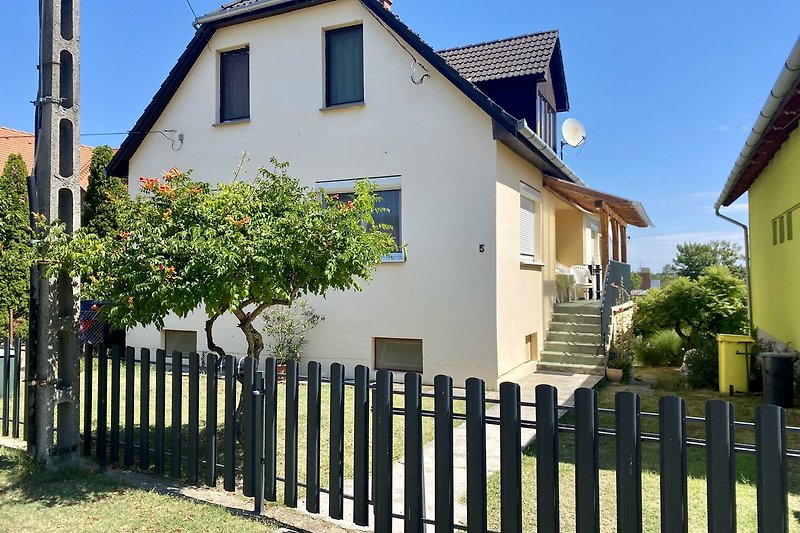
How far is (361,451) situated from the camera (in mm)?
4512

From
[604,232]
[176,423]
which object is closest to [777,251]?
[604,232]

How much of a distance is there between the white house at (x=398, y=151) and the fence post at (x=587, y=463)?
673 cm

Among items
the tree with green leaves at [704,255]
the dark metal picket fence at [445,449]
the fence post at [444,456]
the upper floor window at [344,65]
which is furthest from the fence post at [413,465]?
the tree with green leaves at [704,255]

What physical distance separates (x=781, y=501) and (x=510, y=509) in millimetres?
1546

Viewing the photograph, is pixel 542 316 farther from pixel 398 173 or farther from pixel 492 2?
pixel 492 2

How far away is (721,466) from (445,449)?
5.71 ft

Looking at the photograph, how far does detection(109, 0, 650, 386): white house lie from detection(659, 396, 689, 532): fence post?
6986 millimetres

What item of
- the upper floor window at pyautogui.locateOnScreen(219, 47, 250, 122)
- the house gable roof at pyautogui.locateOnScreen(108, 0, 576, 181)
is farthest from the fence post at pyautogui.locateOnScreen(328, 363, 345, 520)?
the upper floor window at pyautogui.locateOnScreen(219, 47, 250, 122)

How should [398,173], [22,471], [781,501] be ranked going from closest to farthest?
[781,501], [22,471], [398,173]

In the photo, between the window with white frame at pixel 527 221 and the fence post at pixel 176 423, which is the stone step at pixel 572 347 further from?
the fence post at pixel 176 423

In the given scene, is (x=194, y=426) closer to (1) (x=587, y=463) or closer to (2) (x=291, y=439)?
(2) (x=291, y=439)

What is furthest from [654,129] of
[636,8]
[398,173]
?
[398,173]

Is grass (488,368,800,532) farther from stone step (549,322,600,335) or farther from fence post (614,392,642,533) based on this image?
stone step (549,322,600,335)

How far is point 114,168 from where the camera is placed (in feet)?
45.4
